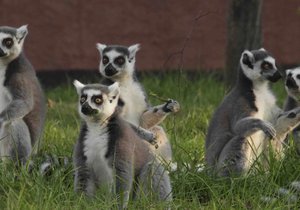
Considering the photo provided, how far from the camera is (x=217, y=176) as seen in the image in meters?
6.96

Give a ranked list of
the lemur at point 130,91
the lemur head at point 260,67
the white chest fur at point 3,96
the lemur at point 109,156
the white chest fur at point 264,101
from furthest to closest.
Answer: the lemur at point 130,91 < the white chest fur at point 3,96 < the lemur head at point 260,67 < the white chest fur at point 264,101 < the lemur at point 109,156

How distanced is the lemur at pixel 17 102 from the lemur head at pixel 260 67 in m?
1.74

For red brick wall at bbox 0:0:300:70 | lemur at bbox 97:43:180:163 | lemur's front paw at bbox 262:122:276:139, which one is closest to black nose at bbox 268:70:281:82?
lemur's front paw at bbox 262:122:276:139

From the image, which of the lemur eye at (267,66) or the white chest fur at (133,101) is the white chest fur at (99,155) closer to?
the white chest fur at (133,101)

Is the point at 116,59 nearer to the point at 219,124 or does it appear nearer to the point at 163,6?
the point at 219,124

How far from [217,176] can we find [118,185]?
38.3 inches

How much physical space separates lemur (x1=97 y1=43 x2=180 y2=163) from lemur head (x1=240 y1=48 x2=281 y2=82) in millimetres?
780

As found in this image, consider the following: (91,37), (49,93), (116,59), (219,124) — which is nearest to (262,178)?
(219,124)

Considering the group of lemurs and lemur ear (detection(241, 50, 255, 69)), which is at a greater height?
lemur ear (detection(241, 50, 255, 69))

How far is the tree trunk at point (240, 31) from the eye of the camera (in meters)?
11.0

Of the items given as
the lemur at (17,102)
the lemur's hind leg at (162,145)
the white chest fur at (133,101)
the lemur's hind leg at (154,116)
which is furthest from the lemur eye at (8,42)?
the lemur's hind leg at (162,145)

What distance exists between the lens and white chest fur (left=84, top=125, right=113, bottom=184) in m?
6.37

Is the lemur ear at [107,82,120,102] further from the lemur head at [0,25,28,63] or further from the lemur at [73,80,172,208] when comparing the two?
the lemur head at [0,25,28,63]

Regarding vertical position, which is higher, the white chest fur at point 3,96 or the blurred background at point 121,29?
the white chest fur at point 3,96
